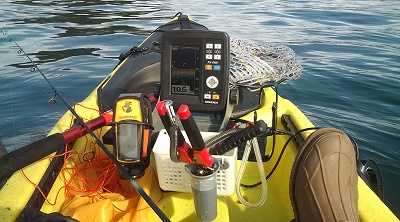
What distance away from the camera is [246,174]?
2.38 m

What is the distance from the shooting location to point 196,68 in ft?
6.89

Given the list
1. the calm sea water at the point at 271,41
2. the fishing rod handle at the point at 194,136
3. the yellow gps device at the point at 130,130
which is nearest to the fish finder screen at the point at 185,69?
the yellow gps device at the point at 130,130

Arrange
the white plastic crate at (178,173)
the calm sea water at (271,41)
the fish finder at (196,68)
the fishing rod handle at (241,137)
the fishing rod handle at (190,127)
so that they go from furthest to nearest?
the calm sea water at (271,41) → the fish finder at (196,68) → the white plastic crate at (178,173) → the fishing rod handle at (241,137) → the fishing rod handle at (190,127)

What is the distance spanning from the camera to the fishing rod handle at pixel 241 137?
1.41 meters

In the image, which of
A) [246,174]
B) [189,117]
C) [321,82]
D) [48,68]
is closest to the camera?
[189,117]

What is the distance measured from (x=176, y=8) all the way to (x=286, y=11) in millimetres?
4329

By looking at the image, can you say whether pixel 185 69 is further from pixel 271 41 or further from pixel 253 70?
pixel 271 41

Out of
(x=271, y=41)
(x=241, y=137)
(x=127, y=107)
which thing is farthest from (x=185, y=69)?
(x=271, y=41)

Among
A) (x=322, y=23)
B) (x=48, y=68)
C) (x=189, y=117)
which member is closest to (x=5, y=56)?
(x=48, y=68)

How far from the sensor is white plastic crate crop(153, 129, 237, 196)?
1.77m

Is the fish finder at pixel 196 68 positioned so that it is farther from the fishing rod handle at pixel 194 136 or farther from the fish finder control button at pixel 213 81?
the fishing rod handle at pixel 194 136

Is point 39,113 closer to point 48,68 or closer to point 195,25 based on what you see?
point 48,68

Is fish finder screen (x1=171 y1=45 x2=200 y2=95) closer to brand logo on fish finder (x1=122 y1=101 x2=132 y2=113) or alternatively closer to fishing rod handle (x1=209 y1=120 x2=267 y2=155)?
brand logo on fish finder (x1=122 y1=101 x2=132 y2=113)

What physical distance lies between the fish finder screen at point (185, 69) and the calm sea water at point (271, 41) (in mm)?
2159
